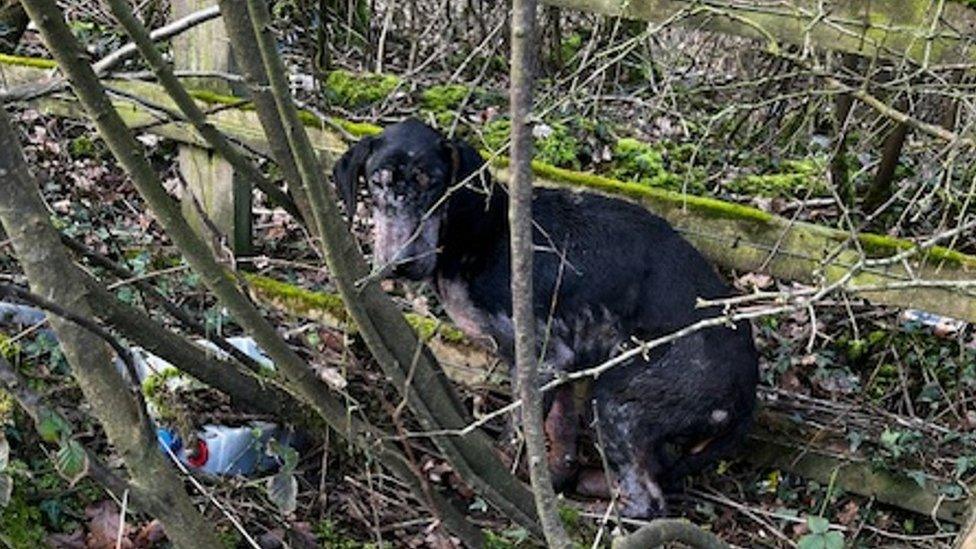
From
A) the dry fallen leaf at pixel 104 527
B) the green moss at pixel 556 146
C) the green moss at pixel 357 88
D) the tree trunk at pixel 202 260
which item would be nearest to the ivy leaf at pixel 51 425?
the tree trunk at pixel 202 260

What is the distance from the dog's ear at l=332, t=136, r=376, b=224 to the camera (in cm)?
485

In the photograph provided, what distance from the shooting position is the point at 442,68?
8680 mm

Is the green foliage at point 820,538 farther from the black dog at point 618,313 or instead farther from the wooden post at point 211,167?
the wooden post at point 211,167

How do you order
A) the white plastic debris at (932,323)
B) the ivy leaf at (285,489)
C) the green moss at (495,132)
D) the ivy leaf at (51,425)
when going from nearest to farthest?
1. the ivy leaf at (51,425)
2. the ivy leaf at (285,489)
3. the white plastic debris at (932,323)
4. the green moss at (495,132)

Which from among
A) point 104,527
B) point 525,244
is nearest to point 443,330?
point 104,527

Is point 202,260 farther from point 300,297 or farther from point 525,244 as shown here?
point 300,297

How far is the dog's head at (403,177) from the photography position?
15.6ft

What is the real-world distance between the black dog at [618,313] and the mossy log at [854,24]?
918 millimetres

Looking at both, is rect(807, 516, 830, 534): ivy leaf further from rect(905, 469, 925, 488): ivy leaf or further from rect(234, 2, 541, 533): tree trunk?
rect(905, 469, 925, 488): ivy leaf

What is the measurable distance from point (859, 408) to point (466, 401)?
5.65 feet

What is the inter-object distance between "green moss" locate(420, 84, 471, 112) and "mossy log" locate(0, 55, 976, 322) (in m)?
1.88

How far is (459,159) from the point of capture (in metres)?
4.82

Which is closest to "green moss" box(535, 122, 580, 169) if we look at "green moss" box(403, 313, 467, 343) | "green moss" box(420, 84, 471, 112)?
"green moss" box(420, 84, 471, 112)

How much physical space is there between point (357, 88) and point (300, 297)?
199 cm
